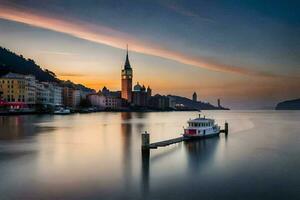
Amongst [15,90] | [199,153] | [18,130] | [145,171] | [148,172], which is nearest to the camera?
[148,172]

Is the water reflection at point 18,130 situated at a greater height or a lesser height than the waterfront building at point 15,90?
lesser

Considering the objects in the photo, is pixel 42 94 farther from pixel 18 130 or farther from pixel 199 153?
pixel 199 153

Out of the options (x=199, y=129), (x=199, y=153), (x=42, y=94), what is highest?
(x=42, y=94)

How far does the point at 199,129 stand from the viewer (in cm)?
5100

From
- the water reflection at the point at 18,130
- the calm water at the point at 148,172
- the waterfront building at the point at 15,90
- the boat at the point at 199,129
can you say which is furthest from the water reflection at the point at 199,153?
the waterfront building at the point at 15,90

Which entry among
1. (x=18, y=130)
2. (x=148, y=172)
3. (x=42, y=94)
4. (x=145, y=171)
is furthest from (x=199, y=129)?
(x=42, y=94)

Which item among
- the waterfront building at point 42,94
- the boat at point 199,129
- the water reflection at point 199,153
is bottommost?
the water reflection at point 199,153

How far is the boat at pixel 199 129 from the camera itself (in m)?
50.0

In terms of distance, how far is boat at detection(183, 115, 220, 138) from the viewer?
50.0 m

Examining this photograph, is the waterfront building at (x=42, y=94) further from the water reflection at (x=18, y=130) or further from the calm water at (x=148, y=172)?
the calm water at (x=148, y=172)

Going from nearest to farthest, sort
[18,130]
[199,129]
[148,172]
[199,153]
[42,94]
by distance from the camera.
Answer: [148,172]
[199,153]
[199,129]
[18,130]
[42,94]

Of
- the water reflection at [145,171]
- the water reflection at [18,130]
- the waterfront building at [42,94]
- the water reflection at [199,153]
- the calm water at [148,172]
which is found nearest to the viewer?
the calm water at [148,172]

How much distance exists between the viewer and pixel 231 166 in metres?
31.0

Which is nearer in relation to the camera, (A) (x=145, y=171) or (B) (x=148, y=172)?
(B) (x=148, y=172)
